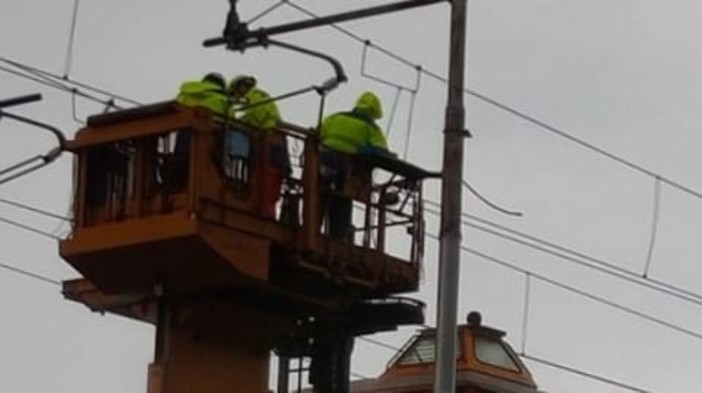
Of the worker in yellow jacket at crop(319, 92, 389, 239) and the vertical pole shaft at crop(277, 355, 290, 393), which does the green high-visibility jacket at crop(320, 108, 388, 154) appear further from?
the vertical pole shaft at crop(277, 355, 290, 393)

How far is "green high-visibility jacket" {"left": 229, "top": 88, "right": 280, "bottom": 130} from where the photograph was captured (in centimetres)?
2814

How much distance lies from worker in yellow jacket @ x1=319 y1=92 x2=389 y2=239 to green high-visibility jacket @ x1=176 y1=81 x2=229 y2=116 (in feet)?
4.71

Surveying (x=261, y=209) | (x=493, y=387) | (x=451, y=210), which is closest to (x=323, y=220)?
(x=261, y=209)

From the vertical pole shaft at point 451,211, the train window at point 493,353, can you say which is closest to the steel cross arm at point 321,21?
the vertical pole shaft at point 451,211

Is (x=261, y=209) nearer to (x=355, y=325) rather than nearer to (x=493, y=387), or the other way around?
(x=355, y=325)

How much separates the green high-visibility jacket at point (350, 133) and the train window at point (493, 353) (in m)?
7.04

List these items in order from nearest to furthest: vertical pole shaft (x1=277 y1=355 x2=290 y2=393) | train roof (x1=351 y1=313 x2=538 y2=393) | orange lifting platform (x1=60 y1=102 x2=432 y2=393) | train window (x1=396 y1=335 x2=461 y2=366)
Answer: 1. orange lifting platform (x1=60 y1=102 x2=432 y2=393)
2. vertical pole shaft (x1=277 y1=355 x2=290 y2=393)
3. train roof (x1=351 y1=313 x2=538 y2=393)
4. train window (x1=396 y1=335 x2=461 y2=366)

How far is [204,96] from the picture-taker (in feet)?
92.1

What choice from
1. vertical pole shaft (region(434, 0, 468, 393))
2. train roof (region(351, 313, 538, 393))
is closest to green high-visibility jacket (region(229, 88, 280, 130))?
vertical pole shaft (region(434, 0, 468, 393))

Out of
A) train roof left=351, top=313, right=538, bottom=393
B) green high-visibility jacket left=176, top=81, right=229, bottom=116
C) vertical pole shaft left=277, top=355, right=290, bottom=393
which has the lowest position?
vertical pole shaft left=277, top=355, right=290, bottom=393

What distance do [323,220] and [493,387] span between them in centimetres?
785

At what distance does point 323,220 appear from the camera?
29.0 meters

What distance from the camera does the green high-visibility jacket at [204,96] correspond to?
2788cm

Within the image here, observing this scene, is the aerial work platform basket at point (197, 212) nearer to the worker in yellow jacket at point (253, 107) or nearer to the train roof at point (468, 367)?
the worker in yellow jacket at point (253, 107)
